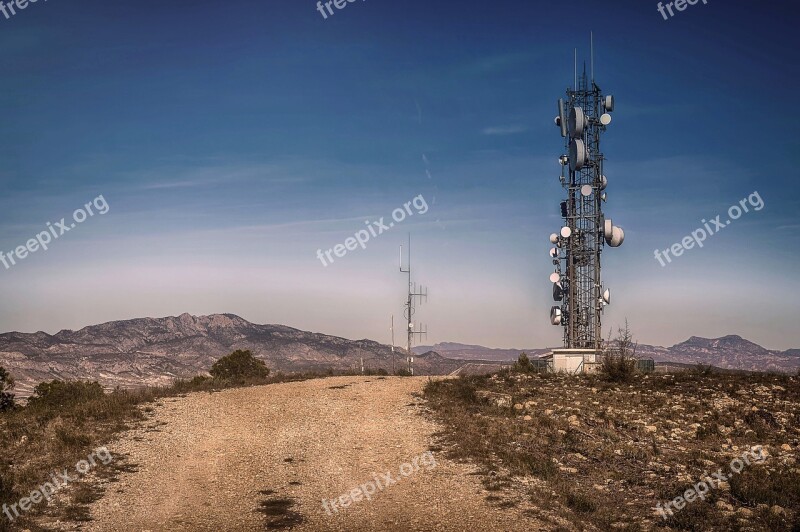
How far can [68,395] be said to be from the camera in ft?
81.3

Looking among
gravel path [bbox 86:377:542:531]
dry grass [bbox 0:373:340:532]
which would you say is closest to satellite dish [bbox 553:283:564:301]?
gravel path [bbox 86:377:542:531]

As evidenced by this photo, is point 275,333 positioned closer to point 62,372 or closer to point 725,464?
point 62,372

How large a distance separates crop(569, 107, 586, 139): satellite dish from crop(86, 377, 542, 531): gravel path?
24.7m

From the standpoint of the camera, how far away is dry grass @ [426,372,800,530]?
1377cm

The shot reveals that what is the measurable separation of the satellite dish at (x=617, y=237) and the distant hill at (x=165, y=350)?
74.3 metres

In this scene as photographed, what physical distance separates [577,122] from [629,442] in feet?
91.2

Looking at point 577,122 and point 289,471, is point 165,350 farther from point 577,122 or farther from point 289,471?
point 289,471

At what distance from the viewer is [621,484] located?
51.5ft

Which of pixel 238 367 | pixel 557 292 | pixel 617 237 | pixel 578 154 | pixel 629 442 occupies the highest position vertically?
pixel 578 154

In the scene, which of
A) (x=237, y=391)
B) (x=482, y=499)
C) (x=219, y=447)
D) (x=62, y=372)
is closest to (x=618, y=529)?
(x=482, y=499)

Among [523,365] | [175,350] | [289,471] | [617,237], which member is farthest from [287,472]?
[175,350]

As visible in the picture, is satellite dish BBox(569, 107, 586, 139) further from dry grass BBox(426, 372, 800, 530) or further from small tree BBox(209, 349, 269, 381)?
small tree BBox(209, 349, 269, 381)

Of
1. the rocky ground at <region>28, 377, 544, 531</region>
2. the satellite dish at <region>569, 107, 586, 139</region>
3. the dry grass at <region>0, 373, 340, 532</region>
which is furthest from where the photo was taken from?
the satellite dish at <region>569, 107, 586, 139</region>

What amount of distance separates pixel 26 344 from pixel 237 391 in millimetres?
153540
